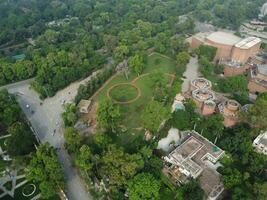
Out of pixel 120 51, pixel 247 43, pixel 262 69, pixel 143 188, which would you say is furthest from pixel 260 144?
pixel 120 51

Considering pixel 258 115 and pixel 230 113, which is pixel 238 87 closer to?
pixel 230 113

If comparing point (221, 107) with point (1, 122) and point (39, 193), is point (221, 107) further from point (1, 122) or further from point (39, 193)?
point (1, 122)

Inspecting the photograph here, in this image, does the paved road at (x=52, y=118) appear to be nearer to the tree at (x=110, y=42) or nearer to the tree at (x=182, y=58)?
the tree at (x=110, y=42)

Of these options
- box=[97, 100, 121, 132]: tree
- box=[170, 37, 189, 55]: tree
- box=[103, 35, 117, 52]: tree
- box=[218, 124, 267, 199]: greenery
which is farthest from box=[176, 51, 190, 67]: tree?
box=[97, 100, 121, 132]: tree

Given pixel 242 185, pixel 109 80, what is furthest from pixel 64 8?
pixel 242 185

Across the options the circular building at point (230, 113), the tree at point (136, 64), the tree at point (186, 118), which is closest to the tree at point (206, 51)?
the tree at point (136, 64)
